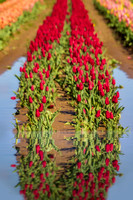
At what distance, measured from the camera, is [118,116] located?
7.27m

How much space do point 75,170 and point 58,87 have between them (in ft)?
15.3

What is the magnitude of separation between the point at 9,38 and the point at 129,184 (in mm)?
12595

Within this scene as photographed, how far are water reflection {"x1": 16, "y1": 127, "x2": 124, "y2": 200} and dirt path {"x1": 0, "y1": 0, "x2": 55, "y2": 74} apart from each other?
586 cm

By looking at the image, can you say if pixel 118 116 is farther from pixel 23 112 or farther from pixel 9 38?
pixel 9 38

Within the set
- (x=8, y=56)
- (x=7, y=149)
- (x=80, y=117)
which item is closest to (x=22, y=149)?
(x=7, y=149)

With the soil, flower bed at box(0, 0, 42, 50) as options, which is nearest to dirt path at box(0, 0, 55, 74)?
the soil

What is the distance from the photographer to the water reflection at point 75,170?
4445 millimetres

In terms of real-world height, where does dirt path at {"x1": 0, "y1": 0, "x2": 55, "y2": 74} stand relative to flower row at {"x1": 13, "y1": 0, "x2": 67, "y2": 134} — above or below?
above

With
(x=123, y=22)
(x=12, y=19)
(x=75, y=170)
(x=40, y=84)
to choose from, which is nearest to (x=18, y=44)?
(x=12, y=19)

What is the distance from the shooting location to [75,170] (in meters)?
5.10

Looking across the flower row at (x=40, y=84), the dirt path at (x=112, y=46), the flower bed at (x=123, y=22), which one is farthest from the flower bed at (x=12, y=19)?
the flower bed at (x=123, y=22)

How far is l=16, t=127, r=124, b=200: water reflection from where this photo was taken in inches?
175

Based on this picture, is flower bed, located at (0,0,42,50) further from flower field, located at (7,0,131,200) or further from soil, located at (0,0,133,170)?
flower field, located at (7,0,131,200)

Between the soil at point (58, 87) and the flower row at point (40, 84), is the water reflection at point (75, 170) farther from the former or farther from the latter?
the flower row at point (40, 84)
